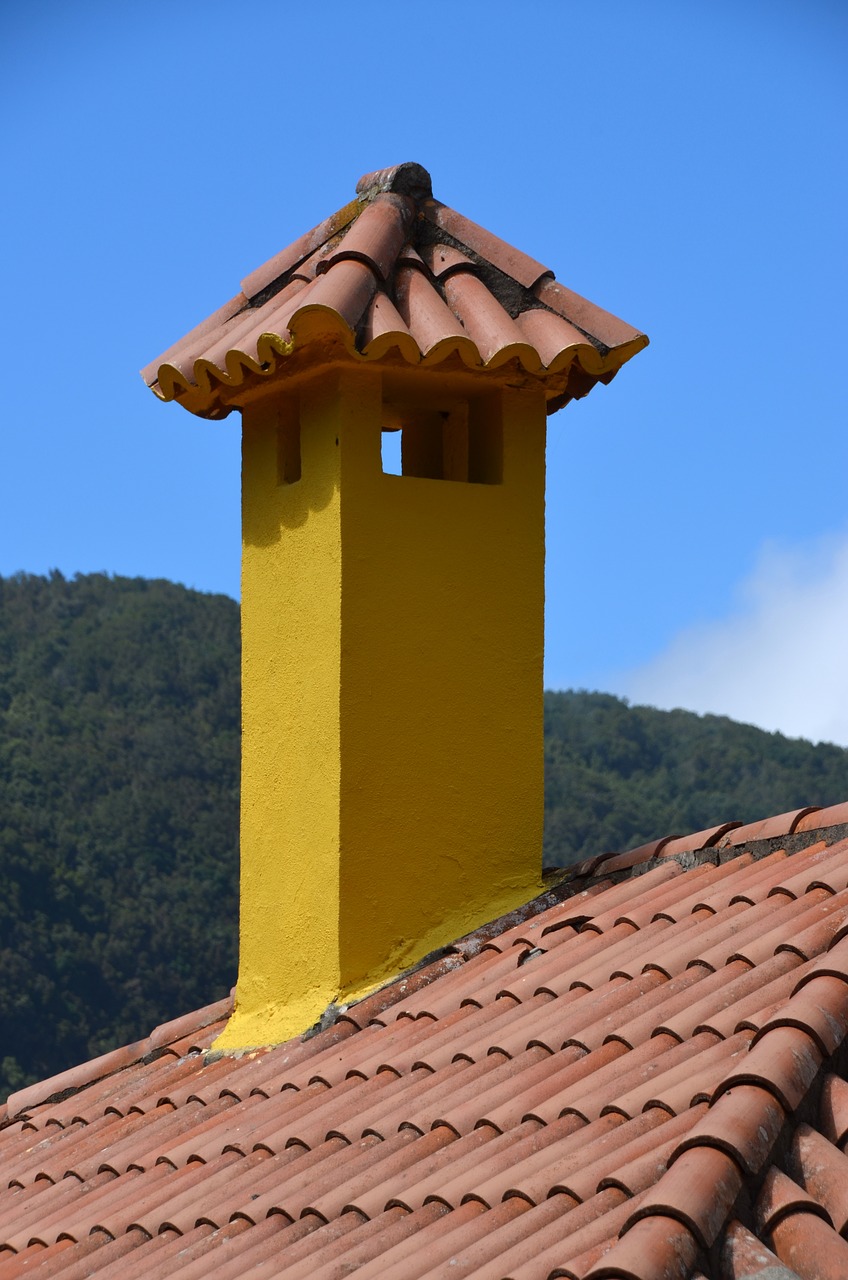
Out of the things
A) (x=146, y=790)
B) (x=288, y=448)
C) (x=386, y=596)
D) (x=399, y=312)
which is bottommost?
(x=386, y=596)

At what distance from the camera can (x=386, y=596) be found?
5.91 meters

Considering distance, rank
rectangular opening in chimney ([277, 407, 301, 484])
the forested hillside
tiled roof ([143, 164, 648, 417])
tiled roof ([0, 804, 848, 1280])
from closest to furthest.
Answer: tiled roof ([0, 804, 848, 1280])
tiled roof ([143, 164, 648, 417])
rectangular opening in chimney ([277, 407, 301, 484])
the forested hillside

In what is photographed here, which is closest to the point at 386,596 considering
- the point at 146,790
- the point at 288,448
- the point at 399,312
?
the point at 288,448

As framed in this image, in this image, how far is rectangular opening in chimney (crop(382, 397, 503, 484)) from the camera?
6.34 m

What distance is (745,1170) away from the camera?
327 centimetres

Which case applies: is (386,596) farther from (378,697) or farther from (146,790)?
(146,790)

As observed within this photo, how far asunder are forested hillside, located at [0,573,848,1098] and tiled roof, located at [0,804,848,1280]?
2485 centimetres

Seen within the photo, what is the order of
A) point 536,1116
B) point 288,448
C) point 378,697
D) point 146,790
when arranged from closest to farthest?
point 536,1116 → point 378,697 → point 288,448 → point 146,790

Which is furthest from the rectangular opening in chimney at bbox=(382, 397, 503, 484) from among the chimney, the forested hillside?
the forested hillside

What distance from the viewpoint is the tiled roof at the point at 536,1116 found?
3.30m

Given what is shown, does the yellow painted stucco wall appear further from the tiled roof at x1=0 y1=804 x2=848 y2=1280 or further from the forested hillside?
the forested hillside

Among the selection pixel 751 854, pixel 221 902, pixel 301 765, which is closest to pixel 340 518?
pixel 301 765

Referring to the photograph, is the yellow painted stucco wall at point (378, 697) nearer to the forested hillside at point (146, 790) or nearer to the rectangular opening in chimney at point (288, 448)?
the rectangular opening in chimney at point (288, 448)

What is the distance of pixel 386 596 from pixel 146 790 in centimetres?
3249
